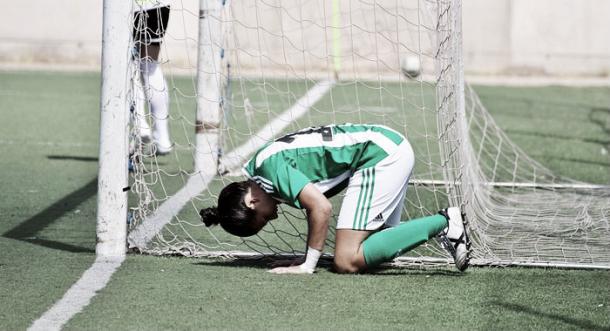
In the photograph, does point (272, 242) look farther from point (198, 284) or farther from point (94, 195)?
point (94, 195)

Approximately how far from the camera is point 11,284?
17.6 ft

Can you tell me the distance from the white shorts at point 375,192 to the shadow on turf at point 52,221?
145 centimetres

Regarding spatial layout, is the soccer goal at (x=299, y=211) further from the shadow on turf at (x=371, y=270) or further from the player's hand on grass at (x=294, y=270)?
the player's hand on grass at (x=294, y=270)

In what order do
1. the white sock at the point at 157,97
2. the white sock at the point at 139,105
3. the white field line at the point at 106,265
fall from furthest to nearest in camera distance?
the white sock at the point at 157,97 → the white sock at the point at 139,105 → the white field line at the point at 106,265

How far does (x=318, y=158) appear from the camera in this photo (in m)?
5.75

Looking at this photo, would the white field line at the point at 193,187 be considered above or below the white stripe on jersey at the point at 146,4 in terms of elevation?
below

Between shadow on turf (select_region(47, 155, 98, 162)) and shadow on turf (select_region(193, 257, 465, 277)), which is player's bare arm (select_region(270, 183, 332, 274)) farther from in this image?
shadow on turf (select_region(47, 155, 98, 162))

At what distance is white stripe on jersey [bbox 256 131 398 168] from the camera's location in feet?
18.7

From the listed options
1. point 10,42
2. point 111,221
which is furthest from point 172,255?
point 10,42

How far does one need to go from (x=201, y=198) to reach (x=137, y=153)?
60.7 inches

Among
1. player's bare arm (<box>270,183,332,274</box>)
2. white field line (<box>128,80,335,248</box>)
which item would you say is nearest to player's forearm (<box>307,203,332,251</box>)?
player's bare arm (<box>270,183,332,274</box>)

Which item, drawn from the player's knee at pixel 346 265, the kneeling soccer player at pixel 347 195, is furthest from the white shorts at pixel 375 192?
the player's knee at pixel 346 265

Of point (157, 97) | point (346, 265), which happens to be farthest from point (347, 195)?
point (157, 97)

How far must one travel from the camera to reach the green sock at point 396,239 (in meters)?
5.71
